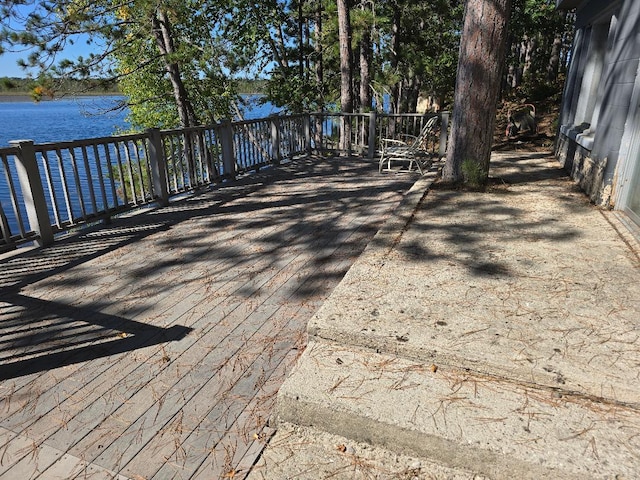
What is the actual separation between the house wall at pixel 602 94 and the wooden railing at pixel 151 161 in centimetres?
221

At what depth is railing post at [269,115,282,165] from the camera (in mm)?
7496

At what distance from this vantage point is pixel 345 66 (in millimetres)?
9969

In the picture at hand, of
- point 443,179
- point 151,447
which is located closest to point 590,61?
point 443,179

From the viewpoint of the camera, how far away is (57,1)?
7.90 meters

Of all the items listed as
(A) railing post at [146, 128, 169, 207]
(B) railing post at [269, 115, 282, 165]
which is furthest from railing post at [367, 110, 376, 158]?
(A) railing post at [146, 128, 169, 207]

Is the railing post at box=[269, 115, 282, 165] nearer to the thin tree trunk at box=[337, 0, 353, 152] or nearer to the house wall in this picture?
the thin tree trunk at box=[337, 0, 353, 152]

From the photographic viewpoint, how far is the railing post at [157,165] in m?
5.01

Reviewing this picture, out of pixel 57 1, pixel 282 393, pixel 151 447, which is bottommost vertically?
pixel 151 447

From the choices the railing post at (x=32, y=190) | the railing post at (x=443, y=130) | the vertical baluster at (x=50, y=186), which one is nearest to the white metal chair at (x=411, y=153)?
the railing post at (x=443, y=130)

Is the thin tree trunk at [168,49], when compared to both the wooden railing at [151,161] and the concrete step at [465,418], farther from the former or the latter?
the concrete step at [465,418]

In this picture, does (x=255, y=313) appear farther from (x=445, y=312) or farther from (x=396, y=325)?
(x=445, y=312)

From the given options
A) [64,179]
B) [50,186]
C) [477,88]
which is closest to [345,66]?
[477,88]

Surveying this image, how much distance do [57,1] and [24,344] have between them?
26.8 feet

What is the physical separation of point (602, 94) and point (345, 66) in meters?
6.26
